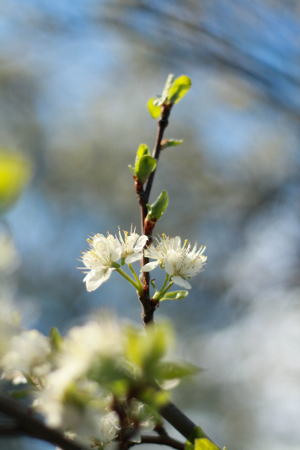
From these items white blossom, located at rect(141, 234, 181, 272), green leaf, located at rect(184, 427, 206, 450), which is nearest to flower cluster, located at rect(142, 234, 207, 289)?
white blossom, located at rect(141, 234, 181, 272)

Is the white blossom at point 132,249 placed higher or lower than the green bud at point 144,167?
lower

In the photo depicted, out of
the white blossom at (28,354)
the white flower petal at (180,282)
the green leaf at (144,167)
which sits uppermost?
the green leaf at (144,167)

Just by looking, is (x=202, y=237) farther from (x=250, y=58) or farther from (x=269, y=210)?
(x=250, y=58)

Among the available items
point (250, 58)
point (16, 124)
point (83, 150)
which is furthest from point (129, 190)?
point (250, 58)

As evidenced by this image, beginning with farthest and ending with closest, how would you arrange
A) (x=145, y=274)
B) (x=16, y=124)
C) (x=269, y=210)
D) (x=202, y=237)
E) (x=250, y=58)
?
(x=16, y=124) → (x=202, y=237) → (x=269, y=210) → (x=250, y=58) → (x=145, y=274)

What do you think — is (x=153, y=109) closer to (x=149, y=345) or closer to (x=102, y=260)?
(x=102, y=260)

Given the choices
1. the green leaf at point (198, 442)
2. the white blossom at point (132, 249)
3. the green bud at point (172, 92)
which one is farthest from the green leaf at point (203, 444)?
the green bud at point (172, 92)

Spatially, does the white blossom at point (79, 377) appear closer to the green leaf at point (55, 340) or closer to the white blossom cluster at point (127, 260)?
the green leaf at point (55, 340)
